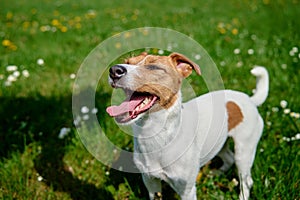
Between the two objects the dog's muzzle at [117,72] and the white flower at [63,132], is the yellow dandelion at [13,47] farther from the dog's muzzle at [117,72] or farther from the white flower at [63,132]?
the dog's muzzle at [117,72]

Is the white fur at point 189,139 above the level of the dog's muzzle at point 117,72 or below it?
below

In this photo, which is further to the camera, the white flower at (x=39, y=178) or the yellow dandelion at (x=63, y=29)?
the yellow dandelion at (x=63, y=29)

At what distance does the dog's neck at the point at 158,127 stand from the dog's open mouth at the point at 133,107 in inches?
5.0

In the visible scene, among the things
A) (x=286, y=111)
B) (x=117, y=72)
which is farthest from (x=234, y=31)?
(x=117, y=72)

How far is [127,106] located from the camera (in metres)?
2.25

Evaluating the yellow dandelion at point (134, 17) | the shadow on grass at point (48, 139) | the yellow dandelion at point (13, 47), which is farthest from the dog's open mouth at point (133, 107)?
the yellow dandelion at point (134, 17)

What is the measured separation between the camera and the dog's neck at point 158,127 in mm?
2404

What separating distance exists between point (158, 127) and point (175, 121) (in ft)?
0.42

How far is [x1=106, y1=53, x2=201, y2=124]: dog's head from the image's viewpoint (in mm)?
2152

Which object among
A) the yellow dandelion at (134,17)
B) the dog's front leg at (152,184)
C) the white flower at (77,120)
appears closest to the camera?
the dog's front leg at (152,184)

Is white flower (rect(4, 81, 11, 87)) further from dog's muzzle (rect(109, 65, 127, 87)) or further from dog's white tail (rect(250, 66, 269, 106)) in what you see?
dog's white tail (rect(250, 66, 269, 106))

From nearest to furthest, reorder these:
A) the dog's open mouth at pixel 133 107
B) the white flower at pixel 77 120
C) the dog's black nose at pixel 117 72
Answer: the dog's black nose at pixel 117 72, the dog's open mouth at pixel 133 107, the white flower at pixel 77 120

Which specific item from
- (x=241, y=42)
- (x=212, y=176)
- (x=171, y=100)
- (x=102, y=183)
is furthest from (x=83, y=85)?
(x=241, y=42)

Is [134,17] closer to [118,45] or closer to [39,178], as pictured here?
[118,45]
